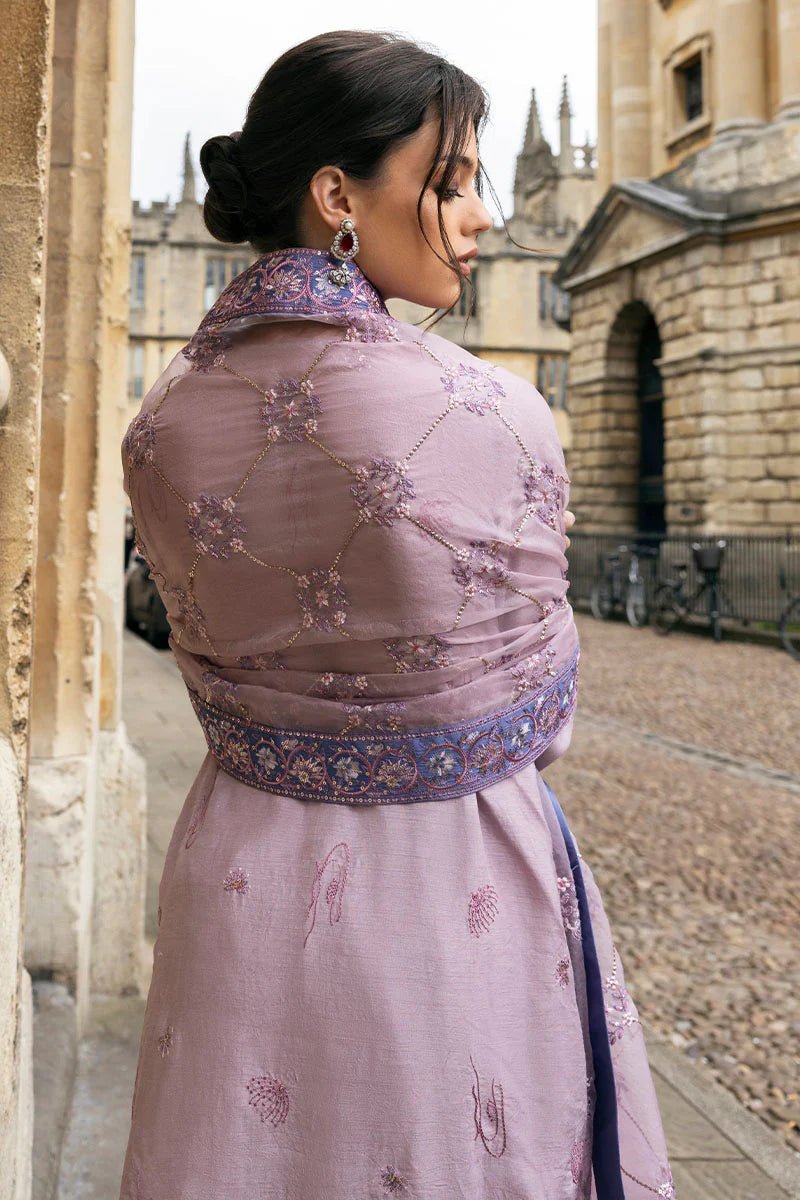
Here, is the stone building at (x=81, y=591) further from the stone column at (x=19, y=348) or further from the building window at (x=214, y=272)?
the building window at (x=214, y=272)

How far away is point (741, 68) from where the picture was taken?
1756 cm

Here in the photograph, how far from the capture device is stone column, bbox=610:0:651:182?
20703 mm

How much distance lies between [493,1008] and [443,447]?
55 centimetres

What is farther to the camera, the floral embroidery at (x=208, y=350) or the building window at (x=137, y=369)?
the building window at (x=137, y=369)

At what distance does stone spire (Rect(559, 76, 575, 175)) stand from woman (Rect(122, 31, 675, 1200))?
190ft

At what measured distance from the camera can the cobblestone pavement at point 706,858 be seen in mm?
3143

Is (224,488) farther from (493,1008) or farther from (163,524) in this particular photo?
(493,1008)

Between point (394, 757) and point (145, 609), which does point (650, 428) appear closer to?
point (145, 609)

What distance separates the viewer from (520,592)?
3.59 ft

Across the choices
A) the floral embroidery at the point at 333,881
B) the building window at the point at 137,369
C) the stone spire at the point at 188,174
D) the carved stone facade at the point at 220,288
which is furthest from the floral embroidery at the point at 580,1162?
the stone spire at the point at 188,174

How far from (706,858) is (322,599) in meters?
4.10

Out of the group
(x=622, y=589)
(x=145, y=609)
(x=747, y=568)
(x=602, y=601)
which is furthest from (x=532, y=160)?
(x=145, y=609)

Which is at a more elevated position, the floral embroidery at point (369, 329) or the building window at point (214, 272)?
the building window at point (214, 272)

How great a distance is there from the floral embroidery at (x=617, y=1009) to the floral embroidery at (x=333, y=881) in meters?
0.32
